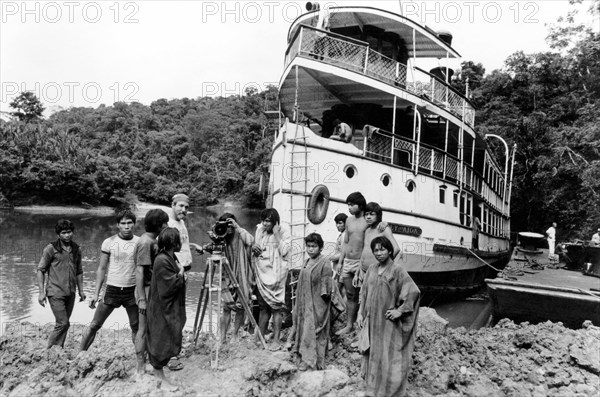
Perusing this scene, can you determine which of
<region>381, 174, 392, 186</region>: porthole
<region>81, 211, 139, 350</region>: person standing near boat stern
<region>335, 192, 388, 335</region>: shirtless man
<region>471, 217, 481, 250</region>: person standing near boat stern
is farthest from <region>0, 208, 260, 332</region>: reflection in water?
<region>471, 217, 481, 250</region>: person standing near boat stern

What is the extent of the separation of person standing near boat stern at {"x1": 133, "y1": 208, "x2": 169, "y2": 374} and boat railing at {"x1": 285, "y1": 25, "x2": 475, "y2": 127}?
17.9 feet

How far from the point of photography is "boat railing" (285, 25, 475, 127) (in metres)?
8.53

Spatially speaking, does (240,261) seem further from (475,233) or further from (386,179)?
(475,233)

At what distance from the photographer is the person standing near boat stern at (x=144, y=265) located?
3.86 m

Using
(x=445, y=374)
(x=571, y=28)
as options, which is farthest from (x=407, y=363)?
(x=571, y=28)

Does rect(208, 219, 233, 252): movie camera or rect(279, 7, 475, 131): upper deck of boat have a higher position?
rect(279, 7, 475, 131): upper deck of boat

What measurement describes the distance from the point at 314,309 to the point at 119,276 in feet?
6.63

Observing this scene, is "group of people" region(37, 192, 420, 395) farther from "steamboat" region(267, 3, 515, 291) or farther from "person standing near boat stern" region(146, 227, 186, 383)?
"steamboat" region(267, 3, 515, 291)

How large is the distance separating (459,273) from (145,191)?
45.4 metres

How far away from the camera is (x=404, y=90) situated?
A: 29.8 ft

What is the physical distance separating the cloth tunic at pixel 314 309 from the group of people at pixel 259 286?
0.01 metres

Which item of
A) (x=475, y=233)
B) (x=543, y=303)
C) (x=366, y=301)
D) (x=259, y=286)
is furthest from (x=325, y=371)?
(x=475, y=233)

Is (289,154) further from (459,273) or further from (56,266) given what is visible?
(459,273)

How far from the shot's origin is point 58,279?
4.59 m
